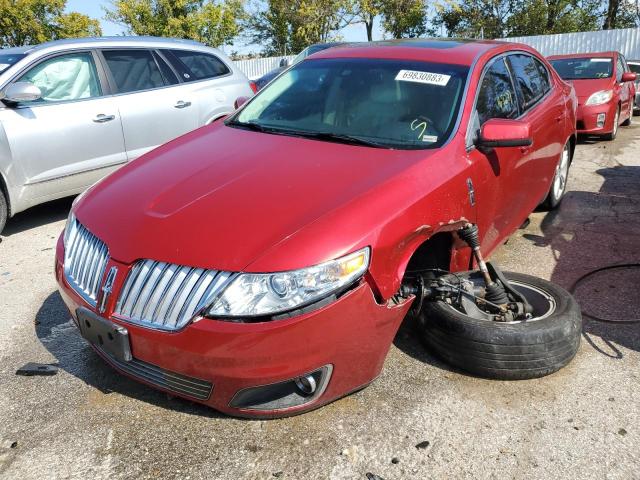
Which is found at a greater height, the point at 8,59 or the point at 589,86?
the point at 8,59

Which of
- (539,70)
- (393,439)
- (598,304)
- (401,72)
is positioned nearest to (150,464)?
(393,439)

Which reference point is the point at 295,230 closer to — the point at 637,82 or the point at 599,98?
the point at 599,98

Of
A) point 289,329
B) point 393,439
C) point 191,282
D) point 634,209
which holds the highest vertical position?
point 191,282

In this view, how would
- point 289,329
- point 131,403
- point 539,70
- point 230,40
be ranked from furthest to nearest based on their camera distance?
point 230,40, point 539,70, point 131,403, point 289,329

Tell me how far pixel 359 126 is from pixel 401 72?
50cm

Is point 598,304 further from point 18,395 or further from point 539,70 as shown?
point 18,395

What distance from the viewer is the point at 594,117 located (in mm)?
9297

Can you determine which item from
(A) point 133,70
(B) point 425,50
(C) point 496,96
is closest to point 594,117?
(C) point 496,96

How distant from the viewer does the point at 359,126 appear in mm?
3320

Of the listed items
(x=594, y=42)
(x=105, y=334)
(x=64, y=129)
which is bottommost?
(x=594, y=42)

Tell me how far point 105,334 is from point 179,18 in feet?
104

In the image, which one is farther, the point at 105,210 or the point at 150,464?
the point at 105,210

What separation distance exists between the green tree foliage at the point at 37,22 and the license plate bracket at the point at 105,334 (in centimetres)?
3007

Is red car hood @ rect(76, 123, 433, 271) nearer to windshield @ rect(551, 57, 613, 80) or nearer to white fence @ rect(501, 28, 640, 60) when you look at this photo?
windshield @ rect(551, 57, 613, 80)
